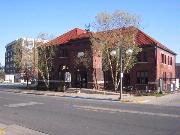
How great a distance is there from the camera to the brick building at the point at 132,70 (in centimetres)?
4250

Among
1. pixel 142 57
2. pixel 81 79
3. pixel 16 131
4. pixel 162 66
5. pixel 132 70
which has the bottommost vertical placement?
pixel 16 131

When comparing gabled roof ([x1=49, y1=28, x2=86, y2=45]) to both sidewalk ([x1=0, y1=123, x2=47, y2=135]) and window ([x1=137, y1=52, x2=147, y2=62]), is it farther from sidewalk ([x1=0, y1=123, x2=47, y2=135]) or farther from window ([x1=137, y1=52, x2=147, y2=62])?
sidewalk ([x1=0, y1=123, x2=47, y2=135])

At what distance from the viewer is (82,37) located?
46.3m

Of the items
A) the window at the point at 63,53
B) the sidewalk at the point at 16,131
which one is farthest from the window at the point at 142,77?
the sidewalk at the point at 16,131

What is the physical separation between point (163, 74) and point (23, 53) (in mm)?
21748

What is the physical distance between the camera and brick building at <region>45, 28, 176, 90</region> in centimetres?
4250

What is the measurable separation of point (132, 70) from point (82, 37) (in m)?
8.64

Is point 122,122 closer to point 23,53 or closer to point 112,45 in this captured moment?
point 112,45

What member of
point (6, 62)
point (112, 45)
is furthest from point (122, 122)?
point (6, 62)

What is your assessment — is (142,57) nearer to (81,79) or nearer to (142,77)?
(142,77)

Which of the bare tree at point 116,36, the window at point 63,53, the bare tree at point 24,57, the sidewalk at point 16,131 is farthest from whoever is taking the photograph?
the bare tree at point 24,57

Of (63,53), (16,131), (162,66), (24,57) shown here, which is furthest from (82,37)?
(16,131)

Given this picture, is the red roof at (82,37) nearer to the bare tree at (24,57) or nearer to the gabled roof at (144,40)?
the gabled roof at (144,40)

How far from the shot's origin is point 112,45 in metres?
39.0
